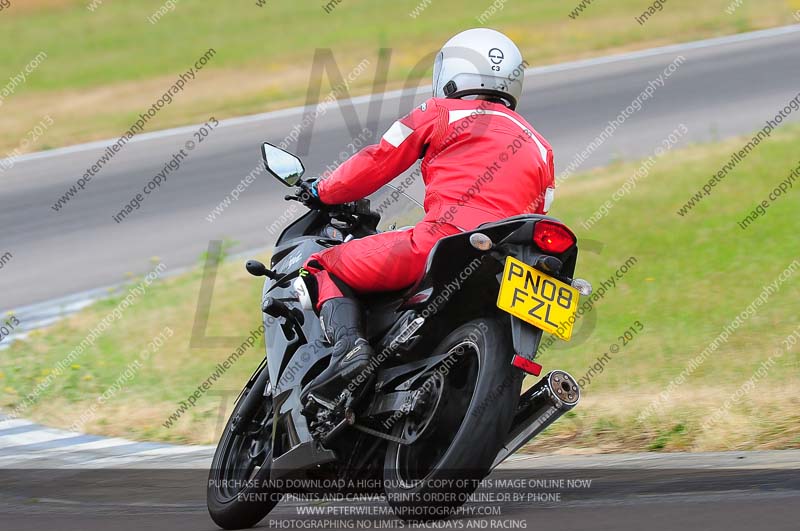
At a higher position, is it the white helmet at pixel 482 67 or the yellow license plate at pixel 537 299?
the white helmet at pixel 482 67

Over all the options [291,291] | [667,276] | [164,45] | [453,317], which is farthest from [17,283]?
[164,45]

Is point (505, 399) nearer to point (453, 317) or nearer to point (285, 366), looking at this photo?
point (453, 317)

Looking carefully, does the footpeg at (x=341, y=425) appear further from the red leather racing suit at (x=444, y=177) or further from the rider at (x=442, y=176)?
the red leather racing suit at (x=444, y=177)

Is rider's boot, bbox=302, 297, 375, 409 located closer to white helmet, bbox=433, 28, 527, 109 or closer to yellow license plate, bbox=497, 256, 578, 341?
yellow license plate, bbox=497, 256, 578, 341

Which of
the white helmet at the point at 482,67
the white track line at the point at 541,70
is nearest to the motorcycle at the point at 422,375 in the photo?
the white helmet at the point at 482,67

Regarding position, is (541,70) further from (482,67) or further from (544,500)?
(544,500)

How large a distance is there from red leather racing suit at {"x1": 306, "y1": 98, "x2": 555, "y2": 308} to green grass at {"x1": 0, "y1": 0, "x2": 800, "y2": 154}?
43.3 feet

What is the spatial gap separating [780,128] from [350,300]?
10044mm

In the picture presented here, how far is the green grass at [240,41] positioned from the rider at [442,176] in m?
13.2

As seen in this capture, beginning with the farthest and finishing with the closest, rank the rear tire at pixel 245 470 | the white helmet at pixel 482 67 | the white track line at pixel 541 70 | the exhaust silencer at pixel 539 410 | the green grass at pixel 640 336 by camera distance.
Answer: the white track line at pixel 541 70
the green grass at pixel 640 336
the rear tire at pixel 245 470
the white helmet at pixel 482 67
the exhaust silencer at pixel 539 410

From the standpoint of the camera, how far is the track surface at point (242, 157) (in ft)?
41.5

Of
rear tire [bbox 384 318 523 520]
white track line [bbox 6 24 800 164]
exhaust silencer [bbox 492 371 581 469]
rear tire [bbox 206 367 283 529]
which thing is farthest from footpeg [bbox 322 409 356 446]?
white track line [bbox 6 24 800 164]

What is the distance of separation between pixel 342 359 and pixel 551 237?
3.28 feet

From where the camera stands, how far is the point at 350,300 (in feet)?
16.5
